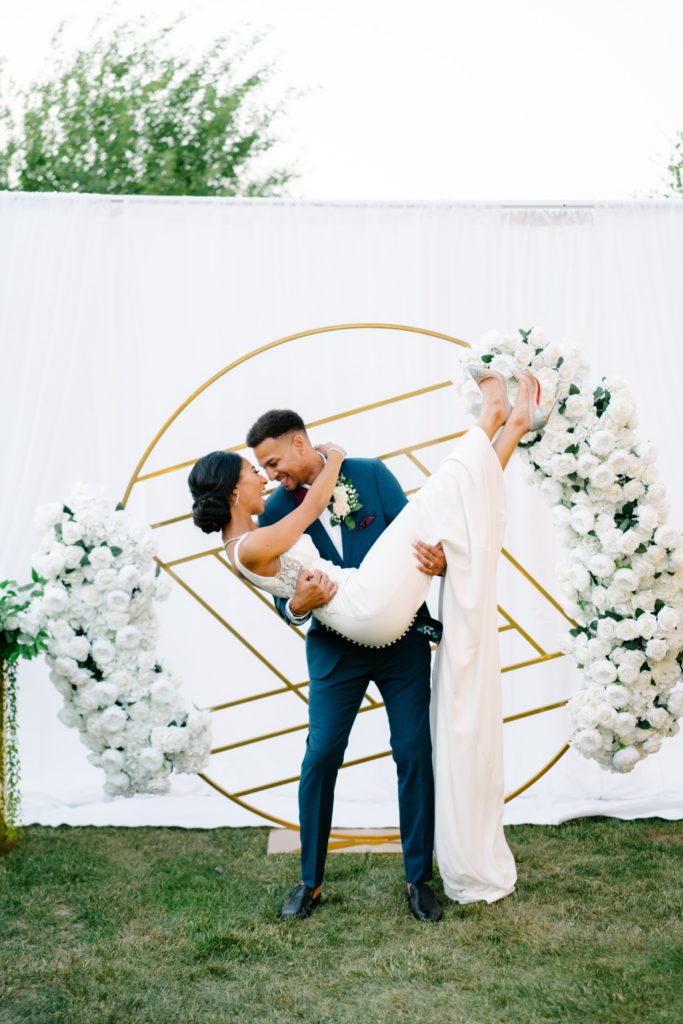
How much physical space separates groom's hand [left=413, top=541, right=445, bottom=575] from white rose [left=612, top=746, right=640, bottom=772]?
910mm

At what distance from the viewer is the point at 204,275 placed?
4672 millimetres

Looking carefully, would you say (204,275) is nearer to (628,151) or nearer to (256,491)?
(256,491)

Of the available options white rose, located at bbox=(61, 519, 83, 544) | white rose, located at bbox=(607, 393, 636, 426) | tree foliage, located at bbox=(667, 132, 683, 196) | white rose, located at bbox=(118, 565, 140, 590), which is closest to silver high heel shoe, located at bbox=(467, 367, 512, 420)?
white rose, located at bbox=(607, 393, 636, 426)

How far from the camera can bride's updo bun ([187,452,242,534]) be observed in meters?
3.33

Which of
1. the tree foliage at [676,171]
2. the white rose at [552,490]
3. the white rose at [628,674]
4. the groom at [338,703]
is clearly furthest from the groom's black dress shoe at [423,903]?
the tree foliage at [676,171]

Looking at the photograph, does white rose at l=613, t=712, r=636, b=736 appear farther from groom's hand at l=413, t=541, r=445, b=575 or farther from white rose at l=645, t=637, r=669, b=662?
groom's hand at l=413, t=541, r=445, b=575

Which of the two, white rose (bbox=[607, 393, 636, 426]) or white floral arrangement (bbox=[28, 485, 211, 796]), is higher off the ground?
white rose (bbox=[607, 393, 636, 426])

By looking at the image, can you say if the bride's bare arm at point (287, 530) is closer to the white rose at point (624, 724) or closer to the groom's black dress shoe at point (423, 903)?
the groom's black dress shoe at point (423, 903)

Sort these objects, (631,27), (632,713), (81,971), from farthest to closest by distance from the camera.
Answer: (631,27), (632,713), (81,971)

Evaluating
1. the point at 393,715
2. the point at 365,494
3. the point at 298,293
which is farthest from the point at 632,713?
the point at 298,293

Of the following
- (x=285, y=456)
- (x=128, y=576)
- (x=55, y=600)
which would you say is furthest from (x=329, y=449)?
(x=55, y=600)

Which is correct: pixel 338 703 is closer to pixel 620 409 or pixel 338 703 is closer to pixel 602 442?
pixel 602 442

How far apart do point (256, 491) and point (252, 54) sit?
961 centimetres

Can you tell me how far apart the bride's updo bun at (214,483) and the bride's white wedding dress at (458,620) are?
0.14 meters
